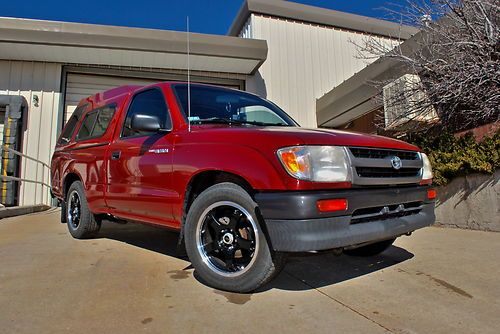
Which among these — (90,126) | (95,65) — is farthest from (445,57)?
(95,65)

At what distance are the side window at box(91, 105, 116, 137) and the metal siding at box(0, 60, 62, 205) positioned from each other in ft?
18.1

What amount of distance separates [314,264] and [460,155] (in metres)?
3.33

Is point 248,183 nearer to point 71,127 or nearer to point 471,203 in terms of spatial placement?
point 71,127

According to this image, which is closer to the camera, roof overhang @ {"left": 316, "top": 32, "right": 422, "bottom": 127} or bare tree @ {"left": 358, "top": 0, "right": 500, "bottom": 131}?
bare tree @ {"left": 358, "top": 0, "right": 500, "bottom": 131}

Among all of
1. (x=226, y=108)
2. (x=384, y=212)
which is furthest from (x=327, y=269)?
(x=226, y=108)

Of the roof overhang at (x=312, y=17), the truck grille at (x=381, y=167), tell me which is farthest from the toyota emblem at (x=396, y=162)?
the roof overhang at (x=312, y=17)

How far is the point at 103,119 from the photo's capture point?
464 centimetres

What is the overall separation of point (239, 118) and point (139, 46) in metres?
6.19

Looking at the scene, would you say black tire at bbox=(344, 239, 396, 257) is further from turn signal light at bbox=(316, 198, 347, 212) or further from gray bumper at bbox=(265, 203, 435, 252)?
turn signal light at bbox=(316, 198, 347, 212)

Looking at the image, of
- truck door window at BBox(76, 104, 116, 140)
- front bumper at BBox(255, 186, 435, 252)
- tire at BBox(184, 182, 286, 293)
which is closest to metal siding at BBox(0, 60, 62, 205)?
truck door window at BBox(76, 104, 116, 140)

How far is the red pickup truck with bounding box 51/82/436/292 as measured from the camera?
2.42 meters

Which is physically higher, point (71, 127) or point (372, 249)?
point (71, 127)

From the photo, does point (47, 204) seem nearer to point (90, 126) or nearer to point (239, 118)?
point (90, 126)

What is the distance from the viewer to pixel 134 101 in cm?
418
